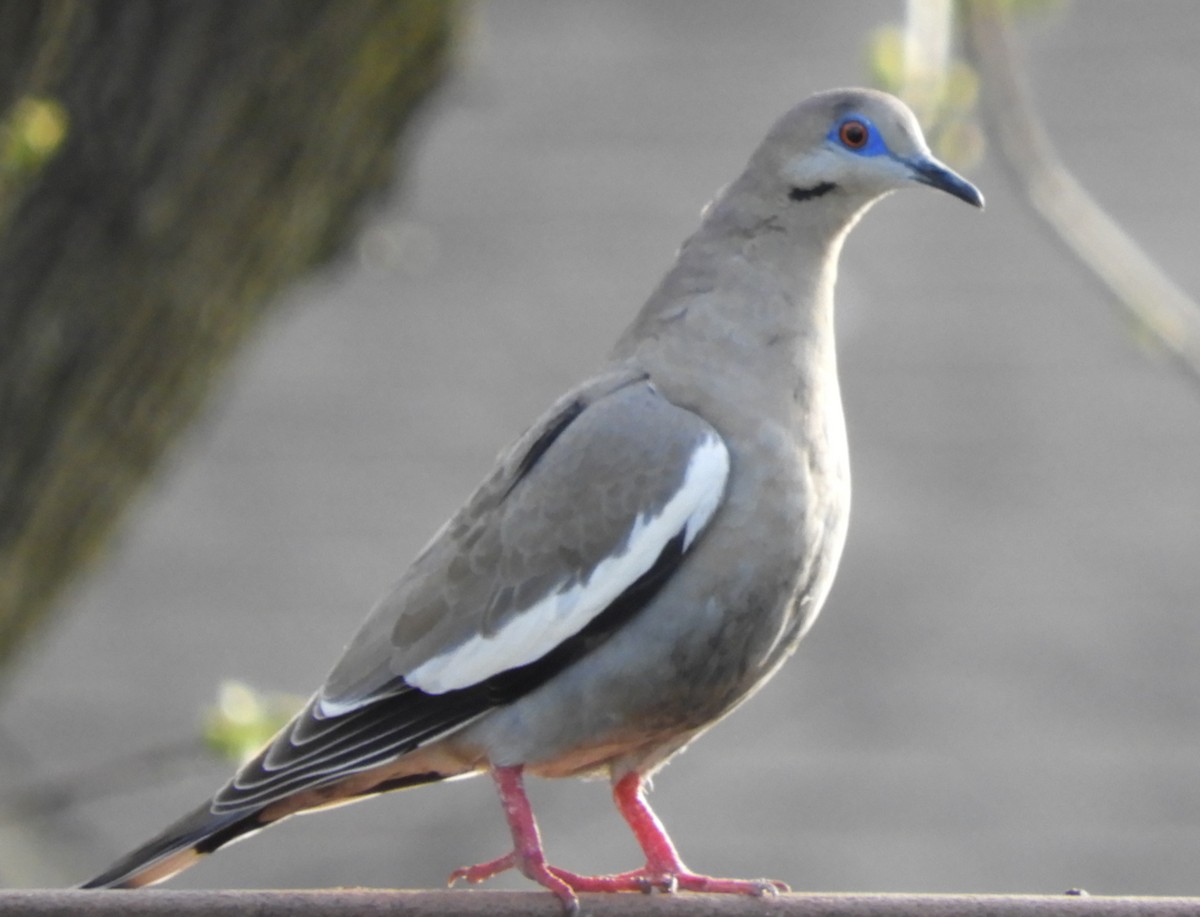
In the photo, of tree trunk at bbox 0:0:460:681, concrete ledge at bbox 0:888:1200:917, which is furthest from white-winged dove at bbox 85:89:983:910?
tree trunk at bbox 0:0:460:681

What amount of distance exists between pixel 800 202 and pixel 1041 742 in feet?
11.0

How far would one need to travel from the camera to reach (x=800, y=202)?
9.98 feet

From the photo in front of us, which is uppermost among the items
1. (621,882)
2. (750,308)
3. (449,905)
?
(750,308)

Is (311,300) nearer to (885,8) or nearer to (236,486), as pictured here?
(236,486)

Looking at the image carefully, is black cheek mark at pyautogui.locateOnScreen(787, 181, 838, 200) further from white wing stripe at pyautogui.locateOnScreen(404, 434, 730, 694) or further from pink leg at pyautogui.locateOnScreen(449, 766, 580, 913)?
pink leg at pyautogui.locateOnScreen(449, 766, 580, 913)

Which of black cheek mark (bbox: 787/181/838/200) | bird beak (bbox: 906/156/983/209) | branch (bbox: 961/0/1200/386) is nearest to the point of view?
bird beak (bbox: 906/156/983/209)

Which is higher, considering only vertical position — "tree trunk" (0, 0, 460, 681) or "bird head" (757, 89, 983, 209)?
"tree trunk" (0, 0, 460, 681)

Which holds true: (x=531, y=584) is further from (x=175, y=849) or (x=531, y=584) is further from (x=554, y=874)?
(x=175, y=849)

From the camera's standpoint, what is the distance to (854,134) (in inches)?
117

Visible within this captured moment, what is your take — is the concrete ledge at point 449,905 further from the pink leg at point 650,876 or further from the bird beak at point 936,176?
the bird beak at point 936,176

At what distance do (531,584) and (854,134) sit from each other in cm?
83

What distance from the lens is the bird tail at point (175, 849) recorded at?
275 cm

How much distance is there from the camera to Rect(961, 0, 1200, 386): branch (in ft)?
10.8

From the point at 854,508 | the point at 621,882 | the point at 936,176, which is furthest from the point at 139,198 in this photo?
the point at 854,508
